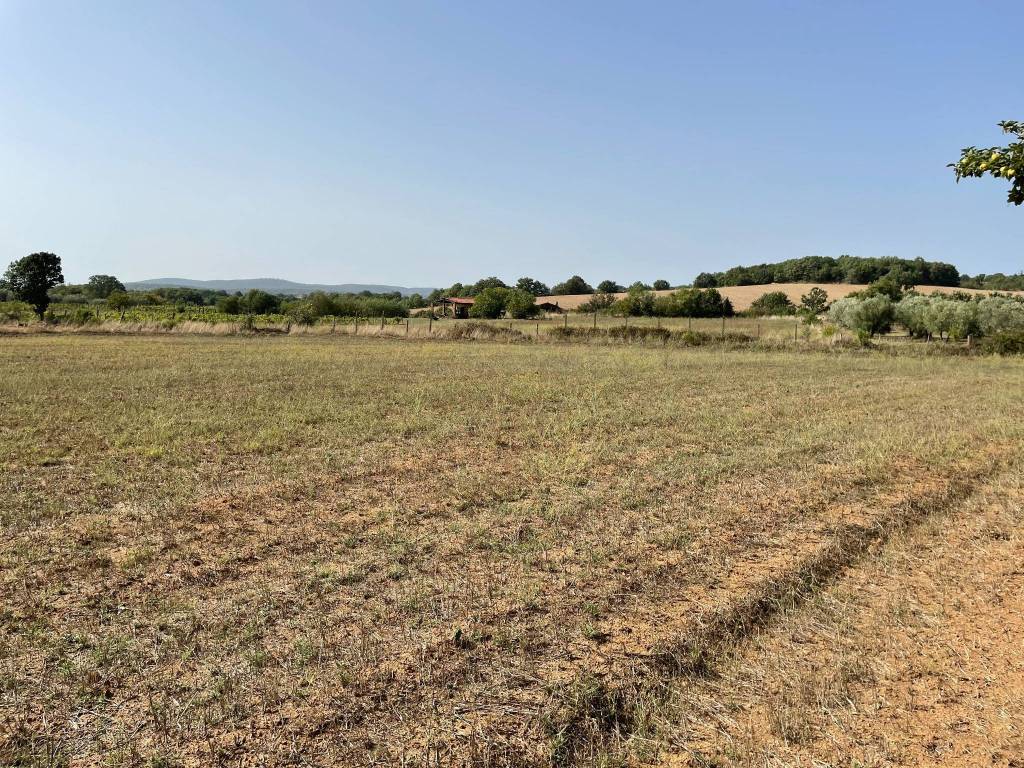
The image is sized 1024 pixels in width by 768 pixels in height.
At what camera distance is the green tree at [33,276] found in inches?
2245

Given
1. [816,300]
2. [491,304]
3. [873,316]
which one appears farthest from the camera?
[816,300]

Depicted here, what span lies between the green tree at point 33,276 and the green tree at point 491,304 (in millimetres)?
43891

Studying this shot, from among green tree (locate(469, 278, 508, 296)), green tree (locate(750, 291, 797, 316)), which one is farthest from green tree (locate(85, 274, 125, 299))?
green tree (locate(750, 291, 797, 316))

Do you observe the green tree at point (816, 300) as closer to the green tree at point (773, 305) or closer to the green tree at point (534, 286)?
the green tree at point (773, 305)

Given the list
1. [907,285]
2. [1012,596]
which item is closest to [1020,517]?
[1012,596]

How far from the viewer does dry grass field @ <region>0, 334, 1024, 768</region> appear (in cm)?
343

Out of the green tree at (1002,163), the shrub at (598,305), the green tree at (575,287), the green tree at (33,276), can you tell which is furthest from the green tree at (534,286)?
the green tree at (1002,163)

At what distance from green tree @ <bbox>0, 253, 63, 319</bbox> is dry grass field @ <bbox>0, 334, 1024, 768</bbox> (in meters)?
56.7

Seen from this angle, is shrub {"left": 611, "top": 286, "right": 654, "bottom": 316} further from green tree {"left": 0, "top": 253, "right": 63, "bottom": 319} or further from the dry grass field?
the dry grass field

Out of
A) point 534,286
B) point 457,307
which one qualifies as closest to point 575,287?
point 534,286

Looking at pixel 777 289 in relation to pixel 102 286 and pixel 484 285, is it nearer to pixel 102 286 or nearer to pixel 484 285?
pixel 484 285

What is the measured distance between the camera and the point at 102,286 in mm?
142875

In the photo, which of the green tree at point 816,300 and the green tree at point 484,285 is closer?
the green tree at point 816,300

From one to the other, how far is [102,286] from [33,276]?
326 ft
